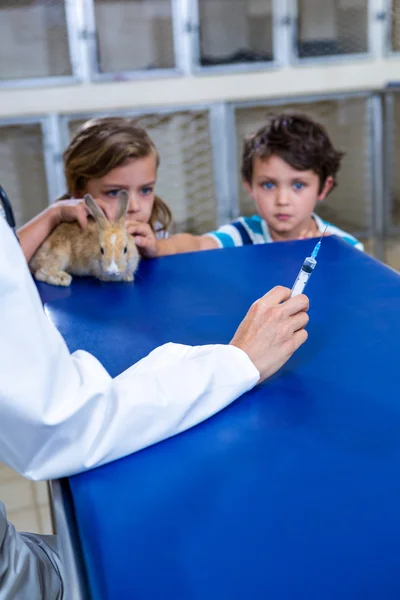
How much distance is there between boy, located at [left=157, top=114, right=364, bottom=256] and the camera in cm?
174

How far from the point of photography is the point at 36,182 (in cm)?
303

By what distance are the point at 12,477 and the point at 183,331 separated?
1.27 metres

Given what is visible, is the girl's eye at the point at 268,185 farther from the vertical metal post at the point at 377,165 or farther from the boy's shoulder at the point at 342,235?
the vertical metal post at the point at 377,165

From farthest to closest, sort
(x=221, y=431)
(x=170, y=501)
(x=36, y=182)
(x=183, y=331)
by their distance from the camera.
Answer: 1. (x=36, y=182)
2. (x=183, y=331)
3. (x=221, y=431)
4. (x=170, y=501)

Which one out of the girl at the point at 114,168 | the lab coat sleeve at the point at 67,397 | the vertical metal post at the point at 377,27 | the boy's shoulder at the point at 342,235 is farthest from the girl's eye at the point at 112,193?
the vertical metal post at the point at 377,27

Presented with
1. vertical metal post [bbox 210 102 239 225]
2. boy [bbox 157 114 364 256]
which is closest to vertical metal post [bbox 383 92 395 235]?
vertical metal post [bbox 210 102 239 225]

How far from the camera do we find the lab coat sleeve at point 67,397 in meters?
0.59

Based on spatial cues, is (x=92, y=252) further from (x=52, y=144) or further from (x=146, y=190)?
(x=52, y=144)

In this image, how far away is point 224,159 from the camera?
3.13m

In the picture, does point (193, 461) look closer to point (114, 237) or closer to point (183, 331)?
point (183, 331)

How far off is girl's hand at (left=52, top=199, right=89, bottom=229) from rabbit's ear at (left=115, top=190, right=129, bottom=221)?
111mm

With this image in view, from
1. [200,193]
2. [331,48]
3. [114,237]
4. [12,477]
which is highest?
[331,48]

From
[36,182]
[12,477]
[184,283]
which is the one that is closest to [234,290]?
[184,283]

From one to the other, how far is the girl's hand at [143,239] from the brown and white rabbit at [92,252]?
39mm
